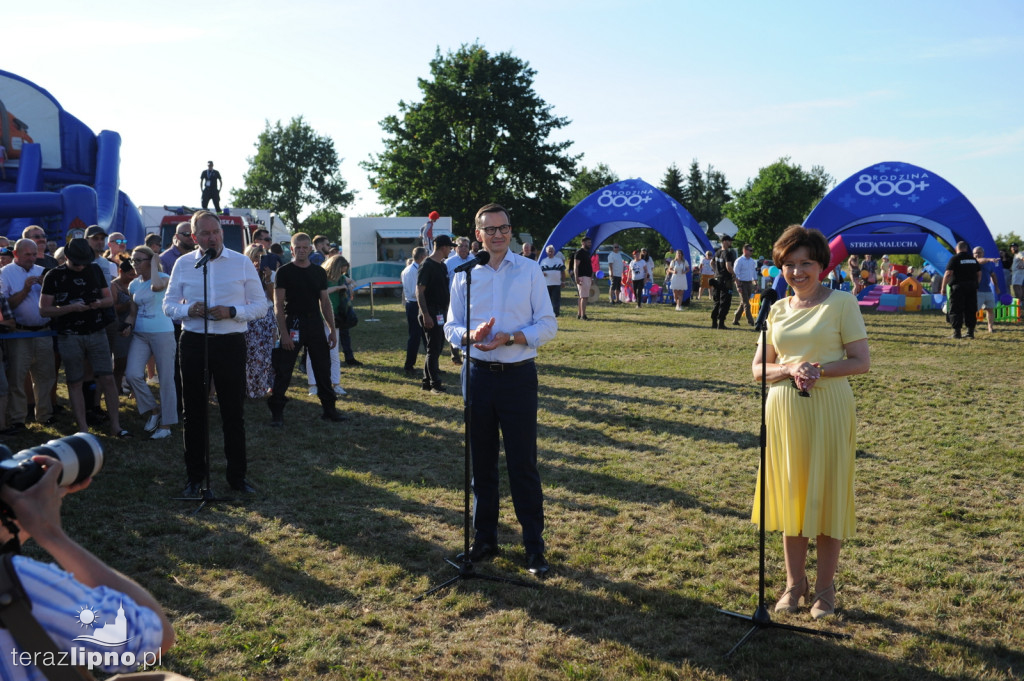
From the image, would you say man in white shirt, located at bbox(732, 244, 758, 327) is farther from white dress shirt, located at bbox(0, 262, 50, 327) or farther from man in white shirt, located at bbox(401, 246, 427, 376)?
white dress shirt, located at bbox(0, 262, 50, 327)

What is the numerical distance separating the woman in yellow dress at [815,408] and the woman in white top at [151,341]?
5.99m

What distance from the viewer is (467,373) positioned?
4.57 meters

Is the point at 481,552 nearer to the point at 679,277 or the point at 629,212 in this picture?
the point at 679,277

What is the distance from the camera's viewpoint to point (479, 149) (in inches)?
1763

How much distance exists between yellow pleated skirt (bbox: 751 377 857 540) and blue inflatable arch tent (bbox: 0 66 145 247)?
54.5 ft

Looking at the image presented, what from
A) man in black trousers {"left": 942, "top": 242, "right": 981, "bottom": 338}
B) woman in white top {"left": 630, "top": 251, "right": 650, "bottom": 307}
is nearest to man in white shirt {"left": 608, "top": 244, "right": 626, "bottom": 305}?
woman in white top {"left": 630, "top": 251, "right": 650, "bottom": 307}

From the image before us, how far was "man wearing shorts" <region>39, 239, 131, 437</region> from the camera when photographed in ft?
23.9

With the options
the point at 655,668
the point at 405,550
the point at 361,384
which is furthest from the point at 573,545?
the point at 361,384

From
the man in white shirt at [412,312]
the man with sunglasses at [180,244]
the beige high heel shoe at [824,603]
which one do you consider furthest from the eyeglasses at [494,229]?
the man in white shirt at [412,312]

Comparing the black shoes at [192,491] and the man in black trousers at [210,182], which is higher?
the man in black trousers at [210,182]

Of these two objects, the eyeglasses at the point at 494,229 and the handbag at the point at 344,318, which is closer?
the eyeglasses at the point at 494,229

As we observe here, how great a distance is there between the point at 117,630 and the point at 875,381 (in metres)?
10.7

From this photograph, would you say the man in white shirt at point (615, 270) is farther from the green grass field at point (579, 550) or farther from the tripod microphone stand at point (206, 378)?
the tripod microphone stand at point (206, 378)

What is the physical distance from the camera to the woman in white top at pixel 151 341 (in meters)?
7.58
